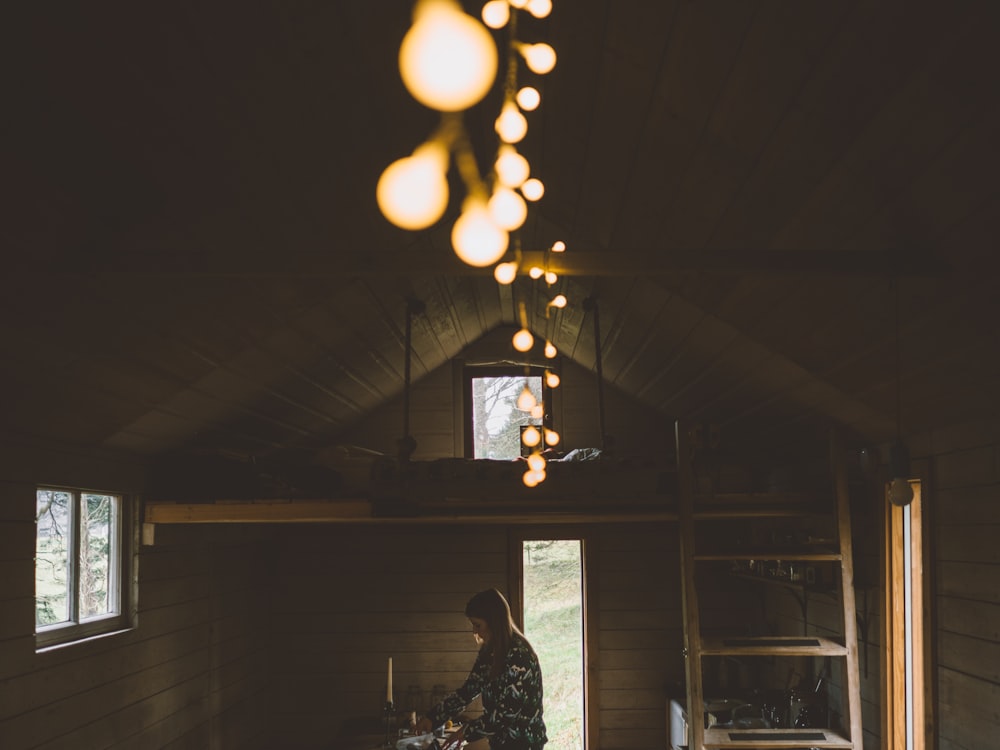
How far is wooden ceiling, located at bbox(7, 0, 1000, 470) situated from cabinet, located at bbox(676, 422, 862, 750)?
24.2 inches

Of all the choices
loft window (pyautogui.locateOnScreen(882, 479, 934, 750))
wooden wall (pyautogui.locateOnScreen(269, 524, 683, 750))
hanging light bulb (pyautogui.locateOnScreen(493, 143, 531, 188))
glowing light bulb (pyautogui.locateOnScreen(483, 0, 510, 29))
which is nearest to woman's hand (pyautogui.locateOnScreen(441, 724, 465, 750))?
loft window (pyautogui.locateOnScreen(882, 479, 934, 750))

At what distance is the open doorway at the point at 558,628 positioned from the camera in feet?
28.3

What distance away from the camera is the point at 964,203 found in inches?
112

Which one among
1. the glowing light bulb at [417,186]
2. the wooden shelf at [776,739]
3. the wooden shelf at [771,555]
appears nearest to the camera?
the glowing light bulb at [417,186]

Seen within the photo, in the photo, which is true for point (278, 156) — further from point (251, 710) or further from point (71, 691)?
point (251, 710)

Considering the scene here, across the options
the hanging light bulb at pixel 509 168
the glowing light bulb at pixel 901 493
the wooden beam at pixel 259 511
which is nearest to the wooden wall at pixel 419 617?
the wooden beam at pixel 259 511

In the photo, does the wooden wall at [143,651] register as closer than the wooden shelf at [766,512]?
Yes

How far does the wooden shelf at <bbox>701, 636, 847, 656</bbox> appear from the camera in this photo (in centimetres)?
499

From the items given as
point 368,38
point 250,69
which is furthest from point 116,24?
point 368,38

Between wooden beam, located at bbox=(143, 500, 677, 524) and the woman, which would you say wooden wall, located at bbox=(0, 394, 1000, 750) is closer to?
wooden beam, located at bbox=(143, 500, 677, 524)

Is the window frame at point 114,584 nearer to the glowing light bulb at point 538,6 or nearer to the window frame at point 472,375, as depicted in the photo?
the window frame at point 472,375

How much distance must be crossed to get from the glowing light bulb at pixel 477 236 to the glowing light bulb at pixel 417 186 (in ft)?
1.13

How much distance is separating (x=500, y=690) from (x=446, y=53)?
12.4 feet

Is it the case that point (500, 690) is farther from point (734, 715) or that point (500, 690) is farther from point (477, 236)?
point (477, 236)
